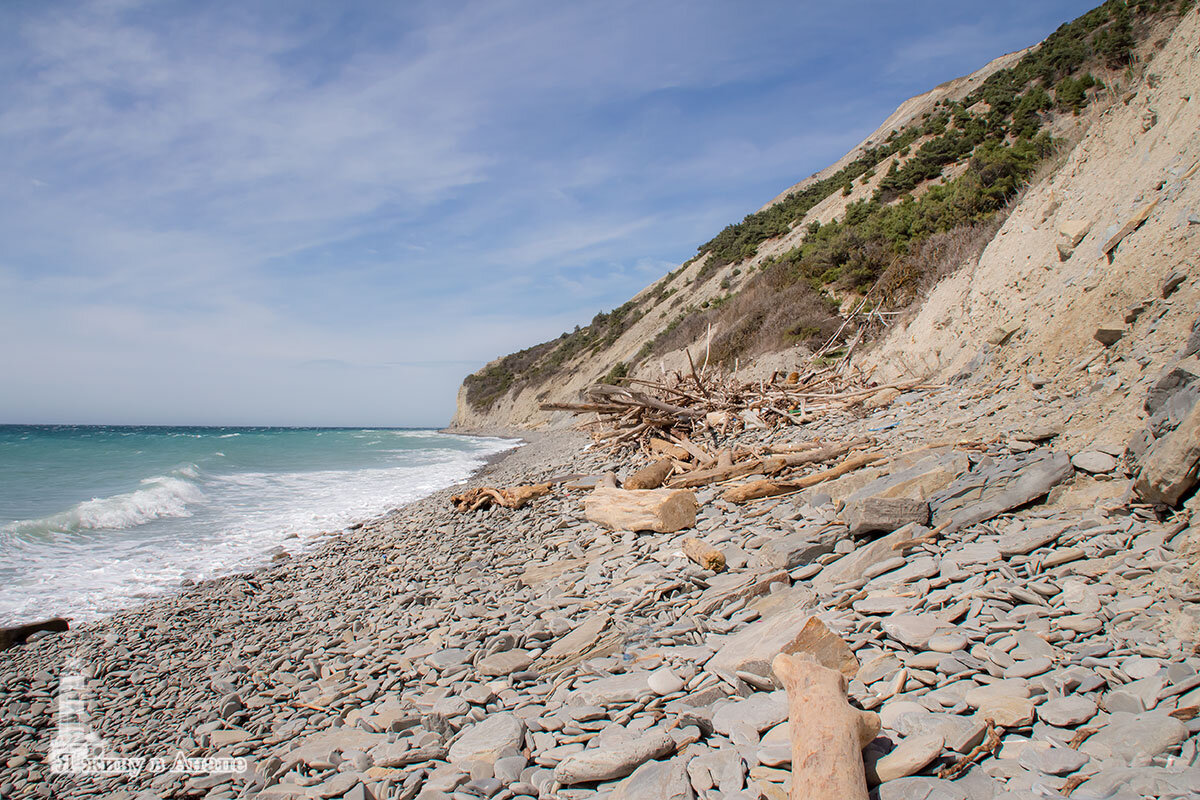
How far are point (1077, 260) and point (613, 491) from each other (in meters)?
8.16

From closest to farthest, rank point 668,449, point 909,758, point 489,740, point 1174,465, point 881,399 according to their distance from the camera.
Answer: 1. point 909,758
2. point 489,740
3. point 1174,465
4. point 668,449
5. point 881,399

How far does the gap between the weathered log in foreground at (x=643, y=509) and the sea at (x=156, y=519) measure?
621 cm

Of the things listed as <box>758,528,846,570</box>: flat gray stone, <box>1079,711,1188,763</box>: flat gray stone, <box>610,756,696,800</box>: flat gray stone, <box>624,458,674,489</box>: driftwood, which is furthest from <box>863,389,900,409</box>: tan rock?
<box>610,756,696,800</box>: flat gray stone

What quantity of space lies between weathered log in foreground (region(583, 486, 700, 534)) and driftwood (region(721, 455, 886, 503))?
575 millimetres

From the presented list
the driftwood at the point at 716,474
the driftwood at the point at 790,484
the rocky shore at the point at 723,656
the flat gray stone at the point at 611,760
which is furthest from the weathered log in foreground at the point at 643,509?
the flat gray stone at the point at 611,760

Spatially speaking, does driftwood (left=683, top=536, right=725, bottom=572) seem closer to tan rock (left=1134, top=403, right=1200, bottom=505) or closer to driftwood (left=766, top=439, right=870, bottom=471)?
driftwood (left=766, top=439, right=870, bottom=471)

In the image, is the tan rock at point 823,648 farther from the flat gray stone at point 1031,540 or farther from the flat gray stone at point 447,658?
the flat gray stone at point 447,658

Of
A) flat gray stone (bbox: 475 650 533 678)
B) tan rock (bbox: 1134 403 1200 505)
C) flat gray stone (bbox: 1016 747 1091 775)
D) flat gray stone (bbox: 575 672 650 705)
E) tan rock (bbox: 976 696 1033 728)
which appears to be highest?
tan rock (bbox: 1134 403 1200 505)

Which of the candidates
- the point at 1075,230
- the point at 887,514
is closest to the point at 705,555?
the point at 887,514

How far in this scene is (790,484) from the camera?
21.7ft

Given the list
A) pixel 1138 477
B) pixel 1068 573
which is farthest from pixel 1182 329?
pixel 1068 573

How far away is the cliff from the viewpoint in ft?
25.4
